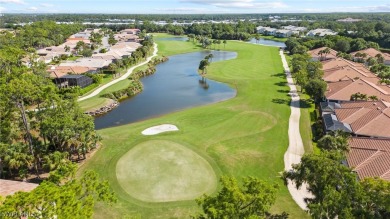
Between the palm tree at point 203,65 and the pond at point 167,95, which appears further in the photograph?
the palm tree at point 203,65

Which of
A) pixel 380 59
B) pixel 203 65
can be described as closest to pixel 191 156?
pixel 203 65

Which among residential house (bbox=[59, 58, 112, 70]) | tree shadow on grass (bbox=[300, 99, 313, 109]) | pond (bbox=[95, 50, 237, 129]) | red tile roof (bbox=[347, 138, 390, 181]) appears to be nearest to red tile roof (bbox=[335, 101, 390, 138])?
red tile roof (bbox=[347, 138, 390, 181])

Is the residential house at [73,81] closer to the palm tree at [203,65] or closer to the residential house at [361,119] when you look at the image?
the palm tree at [203,65]

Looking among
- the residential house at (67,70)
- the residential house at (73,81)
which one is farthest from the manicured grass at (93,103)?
the residential house at (67,70)

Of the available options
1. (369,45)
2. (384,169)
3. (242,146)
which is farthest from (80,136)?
(369,45)

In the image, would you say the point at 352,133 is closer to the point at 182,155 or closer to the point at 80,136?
the point at 182,155

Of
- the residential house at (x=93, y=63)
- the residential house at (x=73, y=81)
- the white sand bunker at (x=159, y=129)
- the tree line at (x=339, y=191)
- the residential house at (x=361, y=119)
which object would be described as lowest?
the white sand bunker at (x=159, y=129)

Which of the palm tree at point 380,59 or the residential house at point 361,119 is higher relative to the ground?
the palm tree at point 380,59
